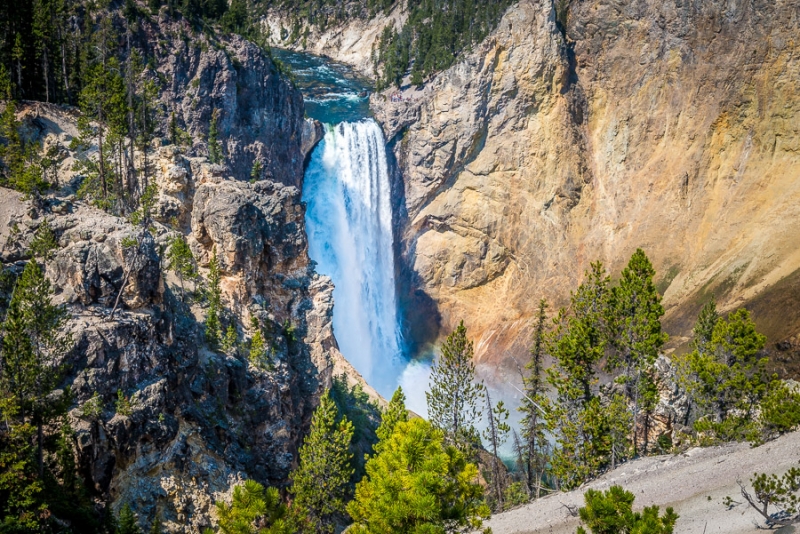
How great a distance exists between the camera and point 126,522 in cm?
3173

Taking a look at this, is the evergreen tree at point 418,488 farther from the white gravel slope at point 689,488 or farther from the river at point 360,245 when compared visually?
the river at point 360,245

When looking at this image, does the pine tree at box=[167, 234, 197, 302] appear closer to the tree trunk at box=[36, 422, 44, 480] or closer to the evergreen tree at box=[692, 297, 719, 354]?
the tree trunk at box=[36, 422, 44, 480]

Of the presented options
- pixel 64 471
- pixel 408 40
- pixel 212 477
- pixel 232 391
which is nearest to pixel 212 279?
pixel 232 391

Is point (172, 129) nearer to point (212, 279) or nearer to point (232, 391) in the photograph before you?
point (212, 279)

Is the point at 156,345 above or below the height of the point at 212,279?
below

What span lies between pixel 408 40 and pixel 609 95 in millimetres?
33629

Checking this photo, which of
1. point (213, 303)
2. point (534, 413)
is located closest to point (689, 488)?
point (534, 413)

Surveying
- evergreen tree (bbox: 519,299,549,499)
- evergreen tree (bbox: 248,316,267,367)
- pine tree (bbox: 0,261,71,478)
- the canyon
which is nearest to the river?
the canyon

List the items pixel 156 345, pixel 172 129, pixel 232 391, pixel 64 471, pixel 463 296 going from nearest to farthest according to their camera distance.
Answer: pixel 64 471
pixel 156 345
pixel 232 391
pixel 172 129
pixel 463 296

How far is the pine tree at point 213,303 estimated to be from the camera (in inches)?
1767

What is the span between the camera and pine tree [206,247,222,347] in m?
44.9

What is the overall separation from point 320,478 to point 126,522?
11556 millimetres

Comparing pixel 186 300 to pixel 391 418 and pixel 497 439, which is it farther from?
pixel 497 439

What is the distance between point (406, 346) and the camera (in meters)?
78.6
